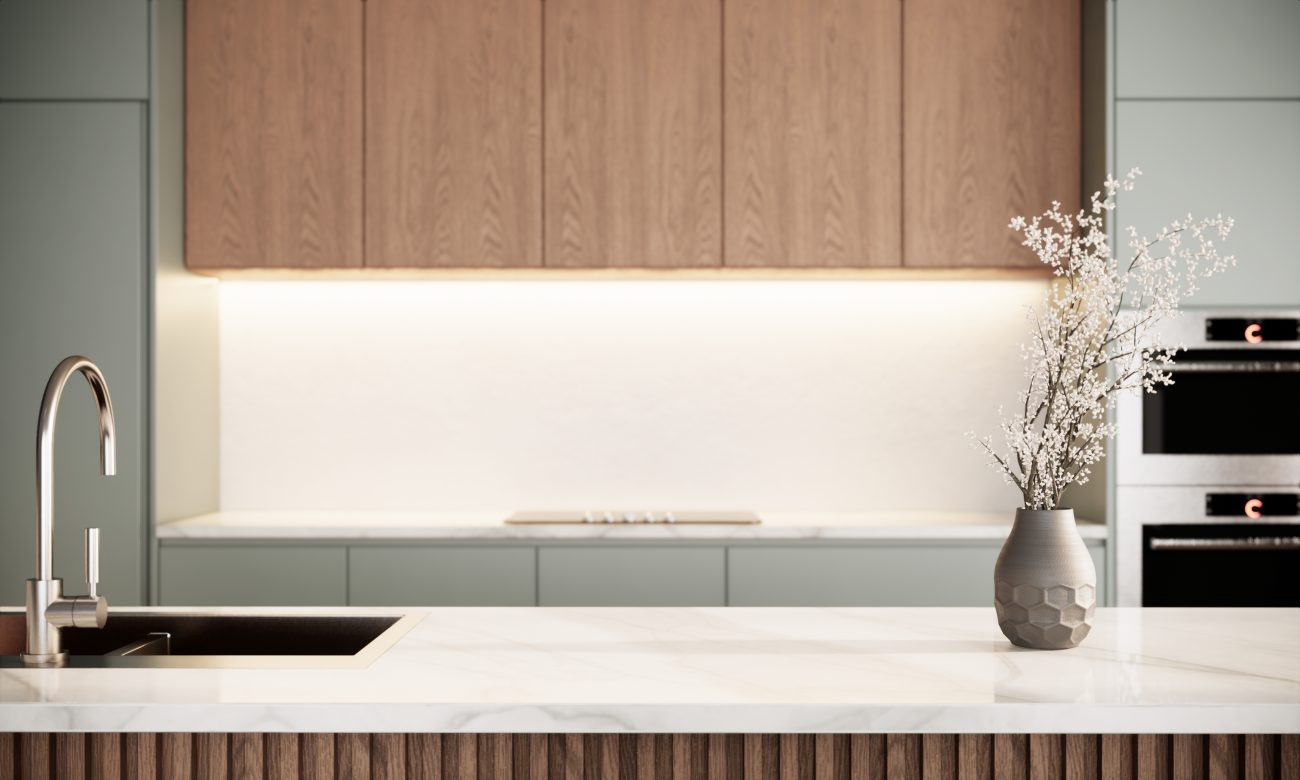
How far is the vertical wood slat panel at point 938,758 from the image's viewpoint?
112 cm

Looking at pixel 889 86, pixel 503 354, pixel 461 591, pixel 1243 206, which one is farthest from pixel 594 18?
pixel 1243 206

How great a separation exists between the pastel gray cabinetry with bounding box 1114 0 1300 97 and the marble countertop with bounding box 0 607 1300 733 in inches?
77.3

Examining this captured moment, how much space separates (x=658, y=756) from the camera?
1.13 metres

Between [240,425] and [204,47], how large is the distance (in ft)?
4.05

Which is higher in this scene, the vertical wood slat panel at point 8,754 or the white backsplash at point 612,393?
the white backsplash at point 612,393

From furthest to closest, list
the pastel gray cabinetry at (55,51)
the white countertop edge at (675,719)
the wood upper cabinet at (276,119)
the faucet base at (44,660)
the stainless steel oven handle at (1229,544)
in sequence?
1. the wood upper cabinet at (276,119)
2. the pastel gray cabinetry at (55,51)
3. the stainless steel oven handle at (1229,544)
4. the faucet base at (44,660)
5. the white countertop edge at (675,719)

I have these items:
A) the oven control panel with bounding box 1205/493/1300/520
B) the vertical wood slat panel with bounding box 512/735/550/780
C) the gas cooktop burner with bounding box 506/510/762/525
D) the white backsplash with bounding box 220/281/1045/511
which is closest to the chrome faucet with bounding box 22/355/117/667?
the vertical wood slat panel with bounding box 512/735/550/780

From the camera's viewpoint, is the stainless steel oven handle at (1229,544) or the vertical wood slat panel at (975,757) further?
the stainless steel oven handle at (1229,544)

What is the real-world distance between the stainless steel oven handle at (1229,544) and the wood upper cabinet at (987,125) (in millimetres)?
886

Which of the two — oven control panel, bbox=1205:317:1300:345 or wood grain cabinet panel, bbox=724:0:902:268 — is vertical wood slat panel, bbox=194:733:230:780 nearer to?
wood grain cabinet panel, bbox=724:0:902:268

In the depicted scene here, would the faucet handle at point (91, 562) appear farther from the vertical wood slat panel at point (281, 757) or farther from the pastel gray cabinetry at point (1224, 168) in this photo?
the pastel gray cabinetry at point (1224, 168)

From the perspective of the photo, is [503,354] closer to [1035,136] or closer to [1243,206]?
[1035,136]

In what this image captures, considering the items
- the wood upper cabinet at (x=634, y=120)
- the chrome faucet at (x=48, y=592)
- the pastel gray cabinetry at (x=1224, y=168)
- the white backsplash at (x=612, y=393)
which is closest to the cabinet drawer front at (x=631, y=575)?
the white backsplash at (x=612, y=393)

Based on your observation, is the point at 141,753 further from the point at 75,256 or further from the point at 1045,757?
the point at 75,256
